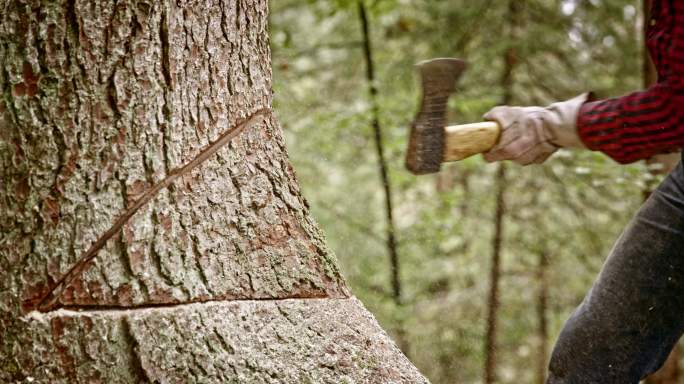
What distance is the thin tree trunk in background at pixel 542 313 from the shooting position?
7410 millimetres

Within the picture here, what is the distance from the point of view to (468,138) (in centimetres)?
230

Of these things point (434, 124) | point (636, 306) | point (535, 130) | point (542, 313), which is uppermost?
point (434, 124)

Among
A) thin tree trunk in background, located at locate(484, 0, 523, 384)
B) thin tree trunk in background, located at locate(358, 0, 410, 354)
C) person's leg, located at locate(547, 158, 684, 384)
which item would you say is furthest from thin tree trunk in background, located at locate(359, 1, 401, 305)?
person's leg, located at locate(547, 158, 684, 384)

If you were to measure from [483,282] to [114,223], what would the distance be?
6846 millimetres

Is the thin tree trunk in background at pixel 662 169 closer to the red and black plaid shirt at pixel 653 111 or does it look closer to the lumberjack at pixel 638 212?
the lumberjack at pixel 638 212

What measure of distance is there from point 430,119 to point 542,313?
251 inches

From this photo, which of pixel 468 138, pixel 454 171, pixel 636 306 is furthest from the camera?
pixel 454 171

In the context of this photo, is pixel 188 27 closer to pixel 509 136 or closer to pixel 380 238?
pixel 509 136

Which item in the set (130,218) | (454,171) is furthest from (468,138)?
(454,171)

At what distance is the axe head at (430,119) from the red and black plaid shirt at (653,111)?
48 centimetres

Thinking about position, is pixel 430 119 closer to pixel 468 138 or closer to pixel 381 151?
pixel 468 138

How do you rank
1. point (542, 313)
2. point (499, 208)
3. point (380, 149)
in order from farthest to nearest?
point (542, 313), point (499, 208), point (380, 149)

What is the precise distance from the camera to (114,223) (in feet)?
5.94

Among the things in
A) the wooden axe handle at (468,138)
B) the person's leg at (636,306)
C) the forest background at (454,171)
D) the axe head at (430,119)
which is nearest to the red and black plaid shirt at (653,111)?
the person's leg at (636,306)
